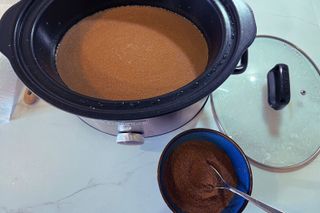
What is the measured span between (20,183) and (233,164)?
437mm

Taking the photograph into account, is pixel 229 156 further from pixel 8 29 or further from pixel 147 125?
pixel 8 29

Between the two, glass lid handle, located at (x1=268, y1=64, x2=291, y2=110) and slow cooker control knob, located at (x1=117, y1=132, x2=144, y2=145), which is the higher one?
glass lid handle, located at (x1=268, y1=64, x2=291, y2=110)

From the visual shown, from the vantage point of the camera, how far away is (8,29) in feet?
1.82

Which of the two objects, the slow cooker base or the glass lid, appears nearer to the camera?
the slow cooker base

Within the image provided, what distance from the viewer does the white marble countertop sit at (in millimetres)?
652

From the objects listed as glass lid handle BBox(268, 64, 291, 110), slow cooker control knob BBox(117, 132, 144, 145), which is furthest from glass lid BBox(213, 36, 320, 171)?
slow cooker control knob BBox(117, 132, 144, 145)

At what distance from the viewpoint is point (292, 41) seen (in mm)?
815

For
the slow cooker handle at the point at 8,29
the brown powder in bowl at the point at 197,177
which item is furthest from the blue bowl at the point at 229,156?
the slow cooker handle at the point at 8,29

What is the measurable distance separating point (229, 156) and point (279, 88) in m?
0.17

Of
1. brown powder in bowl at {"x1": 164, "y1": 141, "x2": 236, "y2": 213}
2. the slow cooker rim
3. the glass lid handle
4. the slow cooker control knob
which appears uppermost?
the glass lid handle

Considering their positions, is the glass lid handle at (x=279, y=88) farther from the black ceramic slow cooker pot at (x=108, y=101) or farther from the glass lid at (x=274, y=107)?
the black ceramic slow cooker pot at (x=108, y=101)

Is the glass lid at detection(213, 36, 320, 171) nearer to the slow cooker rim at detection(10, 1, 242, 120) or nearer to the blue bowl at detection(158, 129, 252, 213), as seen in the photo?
the blue bowl at detection(158, 129, 252, 213)

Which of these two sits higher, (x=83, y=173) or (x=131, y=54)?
(x=131, y=54)

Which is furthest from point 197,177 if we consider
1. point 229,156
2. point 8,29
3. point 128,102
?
point 8,29
